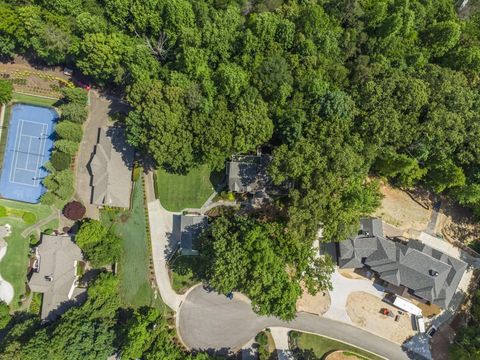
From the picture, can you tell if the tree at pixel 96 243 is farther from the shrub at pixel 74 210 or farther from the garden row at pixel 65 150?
the garden row at pixel 65 150

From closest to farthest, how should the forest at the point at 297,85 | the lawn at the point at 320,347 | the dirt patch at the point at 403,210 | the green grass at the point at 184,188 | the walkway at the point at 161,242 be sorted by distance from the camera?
the forest at the point at 297,85, the lawn at the point at 320,347, the walkway at the point at 161,242, the green grass at the point at 184,188, the dirt patch at the point at 403,210

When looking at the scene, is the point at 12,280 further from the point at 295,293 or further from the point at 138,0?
the point at 138,0

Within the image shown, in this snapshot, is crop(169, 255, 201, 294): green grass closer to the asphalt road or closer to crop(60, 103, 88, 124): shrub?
the asphalt road

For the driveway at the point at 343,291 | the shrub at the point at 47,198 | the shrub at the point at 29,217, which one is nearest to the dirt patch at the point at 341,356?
the driveway at the point at 343,291

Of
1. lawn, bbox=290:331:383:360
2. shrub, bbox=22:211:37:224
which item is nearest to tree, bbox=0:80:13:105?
shrub, bbox=22:211:37:224

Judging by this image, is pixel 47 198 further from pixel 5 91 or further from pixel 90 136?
pixel 5 91

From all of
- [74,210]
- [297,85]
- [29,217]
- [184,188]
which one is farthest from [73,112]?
[297,85]
